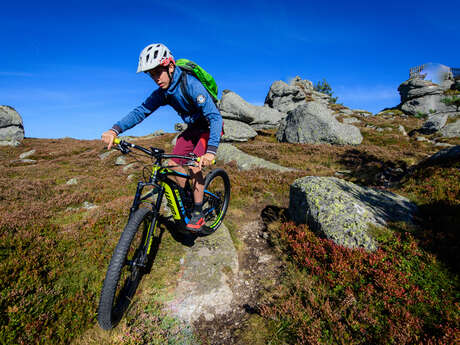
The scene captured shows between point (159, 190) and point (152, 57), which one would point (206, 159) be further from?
point (152, 57)

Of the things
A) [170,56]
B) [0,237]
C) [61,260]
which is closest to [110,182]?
[0,237]

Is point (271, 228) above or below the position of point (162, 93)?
below

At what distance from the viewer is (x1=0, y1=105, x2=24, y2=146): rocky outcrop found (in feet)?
98.9

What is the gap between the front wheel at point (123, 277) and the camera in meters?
3.17

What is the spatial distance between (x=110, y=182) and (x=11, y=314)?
28.5 ft

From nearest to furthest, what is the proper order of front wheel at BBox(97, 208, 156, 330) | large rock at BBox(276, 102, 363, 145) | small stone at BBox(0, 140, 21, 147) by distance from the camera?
1. front wheel at BBox(97, 208, 156, 330)
2. large rock at BBox(276, 102, 363, 145)
3. small stone at BBox(0, 140, 21, 147)

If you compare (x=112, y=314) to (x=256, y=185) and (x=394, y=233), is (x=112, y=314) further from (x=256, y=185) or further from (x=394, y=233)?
(x=256, y=185)

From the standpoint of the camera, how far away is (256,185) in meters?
9.98

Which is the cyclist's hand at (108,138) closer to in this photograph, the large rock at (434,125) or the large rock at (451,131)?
the large rock at (451,131)

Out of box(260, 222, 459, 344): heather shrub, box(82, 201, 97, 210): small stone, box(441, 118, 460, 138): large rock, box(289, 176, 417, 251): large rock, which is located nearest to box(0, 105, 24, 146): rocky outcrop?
box(82, 201, 97, 210): small stone

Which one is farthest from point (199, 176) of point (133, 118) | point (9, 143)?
point (9, 143)

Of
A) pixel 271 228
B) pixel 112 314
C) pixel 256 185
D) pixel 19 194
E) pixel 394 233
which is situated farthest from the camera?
pixel 256 185

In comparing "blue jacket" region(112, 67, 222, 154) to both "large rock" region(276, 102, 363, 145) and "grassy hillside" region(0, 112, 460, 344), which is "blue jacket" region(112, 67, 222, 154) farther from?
"large rock" region(276, 102, 363, 145)

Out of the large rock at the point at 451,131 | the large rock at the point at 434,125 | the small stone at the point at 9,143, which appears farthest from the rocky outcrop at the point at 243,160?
the small stone at the point at 9,143
